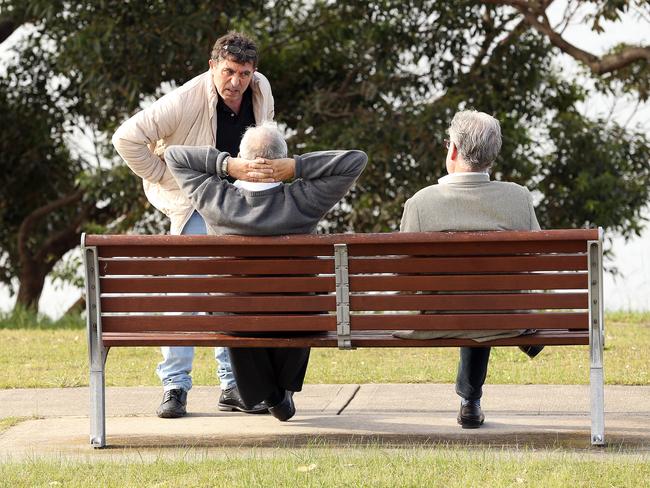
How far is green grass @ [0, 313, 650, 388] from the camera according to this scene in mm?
7461

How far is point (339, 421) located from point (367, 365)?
2.34 meters

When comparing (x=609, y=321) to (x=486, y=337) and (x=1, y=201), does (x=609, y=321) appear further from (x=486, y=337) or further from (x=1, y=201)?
(x=1, y=201)

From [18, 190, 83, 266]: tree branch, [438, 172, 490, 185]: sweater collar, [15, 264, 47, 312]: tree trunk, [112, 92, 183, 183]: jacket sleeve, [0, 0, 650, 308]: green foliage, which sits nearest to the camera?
[438, 172, 490, 185]: sweater collar

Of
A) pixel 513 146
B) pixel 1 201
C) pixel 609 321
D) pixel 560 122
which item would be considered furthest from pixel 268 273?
pixel 1 201

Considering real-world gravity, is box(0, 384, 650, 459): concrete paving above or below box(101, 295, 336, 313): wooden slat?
below

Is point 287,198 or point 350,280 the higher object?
point 287,198

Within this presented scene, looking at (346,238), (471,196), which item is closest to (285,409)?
(346,238)

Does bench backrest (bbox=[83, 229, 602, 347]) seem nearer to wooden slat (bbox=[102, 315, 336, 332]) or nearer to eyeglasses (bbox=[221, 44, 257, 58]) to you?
wooden slat (bbox=[102, 315, 336, 332])

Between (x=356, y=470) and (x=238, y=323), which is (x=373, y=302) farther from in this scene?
(x=356, y=470)

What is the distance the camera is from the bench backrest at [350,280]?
500 centimetres

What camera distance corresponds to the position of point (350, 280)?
5070mm

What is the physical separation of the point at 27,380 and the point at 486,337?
358 centimetres

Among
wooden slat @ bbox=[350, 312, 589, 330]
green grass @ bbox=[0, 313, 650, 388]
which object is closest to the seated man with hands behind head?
wooden slat @ bbox=[350, 312, 589, 330]

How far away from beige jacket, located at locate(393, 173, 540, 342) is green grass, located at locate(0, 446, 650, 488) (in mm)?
629
